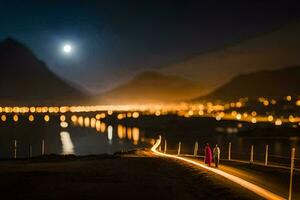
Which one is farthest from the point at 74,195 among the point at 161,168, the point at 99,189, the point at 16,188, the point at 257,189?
the point at 161,168

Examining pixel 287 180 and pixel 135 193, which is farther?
pixel 287 180

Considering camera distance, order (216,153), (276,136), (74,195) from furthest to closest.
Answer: (276,136) < (216,153) < (74,195)

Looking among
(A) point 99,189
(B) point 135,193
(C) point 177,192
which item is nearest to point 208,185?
(C) point 177,192

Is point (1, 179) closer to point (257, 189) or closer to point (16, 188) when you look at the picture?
point (16, 188)

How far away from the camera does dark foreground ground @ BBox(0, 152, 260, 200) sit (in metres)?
21.7

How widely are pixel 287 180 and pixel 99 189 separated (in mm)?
11236

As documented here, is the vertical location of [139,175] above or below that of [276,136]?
above

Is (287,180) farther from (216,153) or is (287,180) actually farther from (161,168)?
(161,168)

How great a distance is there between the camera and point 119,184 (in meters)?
25.4

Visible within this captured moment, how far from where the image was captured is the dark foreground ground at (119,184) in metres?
21.7

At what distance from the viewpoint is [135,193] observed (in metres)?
22.4

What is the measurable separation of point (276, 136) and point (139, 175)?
17728cm

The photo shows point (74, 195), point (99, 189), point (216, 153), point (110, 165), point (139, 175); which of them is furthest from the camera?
point (110, 165)

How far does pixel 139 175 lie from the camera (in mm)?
29719
